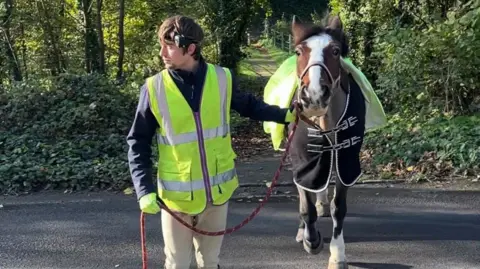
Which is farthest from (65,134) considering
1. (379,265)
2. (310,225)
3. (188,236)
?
(188,236)

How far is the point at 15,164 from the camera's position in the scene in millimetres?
7512

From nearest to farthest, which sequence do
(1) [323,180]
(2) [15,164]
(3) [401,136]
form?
(1) [323,180] < (2) [15,164] < (3) [401,136]

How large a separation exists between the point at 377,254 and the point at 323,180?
89 cm

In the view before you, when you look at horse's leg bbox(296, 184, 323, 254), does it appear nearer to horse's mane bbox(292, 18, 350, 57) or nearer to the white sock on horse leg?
the white sock on horse leg

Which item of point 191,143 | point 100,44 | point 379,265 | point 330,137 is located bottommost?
point 379,265

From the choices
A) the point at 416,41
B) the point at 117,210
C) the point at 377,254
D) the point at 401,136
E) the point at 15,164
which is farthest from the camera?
the point at 416,41

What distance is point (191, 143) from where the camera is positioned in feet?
10.1

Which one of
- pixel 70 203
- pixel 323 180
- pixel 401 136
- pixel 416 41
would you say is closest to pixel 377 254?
pixel 323 180

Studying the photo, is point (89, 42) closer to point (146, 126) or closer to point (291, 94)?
point (291, 94)

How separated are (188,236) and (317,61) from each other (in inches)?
51.9

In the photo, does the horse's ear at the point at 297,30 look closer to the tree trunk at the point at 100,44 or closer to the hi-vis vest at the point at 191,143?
the hi-vis vest at the point at 191,143

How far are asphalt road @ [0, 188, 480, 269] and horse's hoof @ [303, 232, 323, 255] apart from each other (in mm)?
84

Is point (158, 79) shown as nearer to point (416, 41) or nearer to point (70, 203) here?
point (70, 203)

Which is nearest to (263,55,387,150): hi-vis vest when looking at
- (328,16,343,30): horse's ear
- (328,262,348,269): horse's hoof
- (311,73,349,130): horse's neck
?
(311,73,349,130): horse's neck
